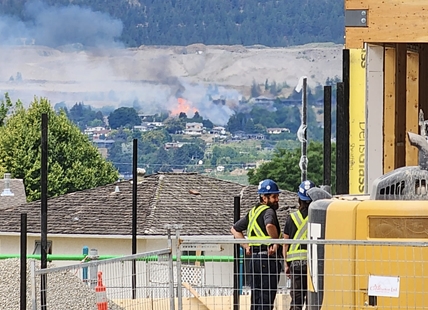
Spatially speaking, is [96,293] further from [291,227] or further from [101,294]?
[291,227]

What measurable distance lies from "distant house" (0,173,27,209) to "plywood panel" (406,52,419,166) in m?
Result: 60.7

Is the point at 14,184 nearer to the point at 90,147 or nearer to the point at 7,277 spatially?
the point at 90,147

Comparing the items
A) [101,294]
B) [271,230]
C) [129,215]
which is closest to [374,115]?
[271,230]

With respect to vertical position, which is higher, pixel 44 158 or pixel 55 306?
pixel 44 158

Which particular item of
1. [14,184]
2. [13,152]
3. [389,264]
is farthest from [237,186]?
[389,264]

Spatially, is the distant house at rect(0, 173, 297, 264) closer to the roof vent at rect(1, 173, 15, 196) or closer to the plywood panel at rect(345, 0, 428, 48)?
the roof vent at rect(1, 173, 15, 196)

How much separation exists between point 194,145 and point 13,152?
105 m

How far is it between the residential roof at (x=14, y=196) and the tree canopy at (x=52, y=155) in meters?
8.17

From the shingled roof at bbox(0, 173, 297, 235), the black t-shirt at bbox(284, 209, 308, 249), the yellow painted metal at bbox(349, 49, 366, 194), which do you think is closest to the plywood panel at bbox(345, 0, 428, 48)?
the yellow painted metal at bbox(349, 49, 366, 194)

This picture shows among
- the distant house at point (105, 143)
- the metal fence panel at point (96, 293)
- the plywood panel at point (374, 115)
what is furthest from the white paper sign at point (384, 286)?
the distant house at point (105, 143)

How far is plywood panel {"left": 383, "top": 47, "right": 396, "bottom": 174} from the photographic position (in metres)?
13.9

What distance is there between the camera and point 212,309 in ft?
39.9

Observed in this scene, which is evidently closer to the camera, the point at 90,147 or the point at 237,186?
the point at 237,186

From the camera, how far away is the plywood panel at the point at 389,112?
45.7ft
